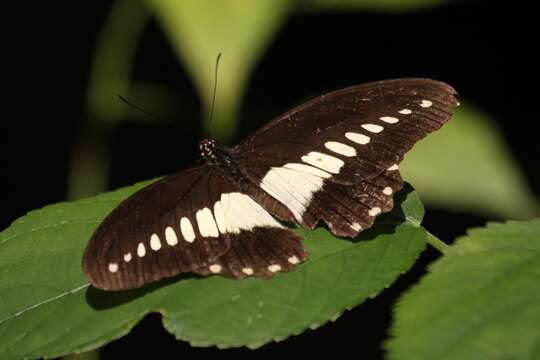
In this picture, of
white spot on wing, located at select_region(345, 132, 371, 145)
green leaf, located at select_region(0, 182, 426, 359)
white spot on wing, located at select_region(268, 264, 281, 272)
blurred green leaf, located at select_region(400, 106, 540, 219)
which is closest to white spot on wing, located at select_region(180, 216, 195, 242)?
green leaf, located at select_region(0, 182, 426, 359)

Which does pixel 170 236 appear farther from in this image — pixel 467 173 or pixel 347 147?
pixel 467 173

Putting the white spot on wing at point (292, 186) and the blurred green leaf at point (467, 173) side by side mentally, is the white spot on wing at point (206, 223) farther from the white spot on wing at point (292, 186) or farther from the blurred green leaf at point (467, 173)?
the blurred green leaf at point (467, 173)

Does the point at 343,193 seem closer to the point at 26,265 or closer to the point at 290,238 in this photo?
the point at 290,238

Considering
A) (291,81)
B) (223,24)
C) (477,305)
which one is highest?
(291,81)

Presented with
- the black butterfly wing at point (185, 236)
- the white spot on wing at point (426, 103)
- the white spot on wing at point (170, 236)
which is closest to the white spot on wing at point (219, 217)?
the black butterfly wing at point (185, 236)

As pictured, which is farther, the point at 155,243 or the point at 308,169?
the point at 308,169

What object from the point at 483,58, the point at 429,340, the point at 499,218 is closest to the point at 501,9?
the point at 483,58

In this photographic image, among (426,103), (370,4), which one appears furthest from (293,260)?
(370,4)
